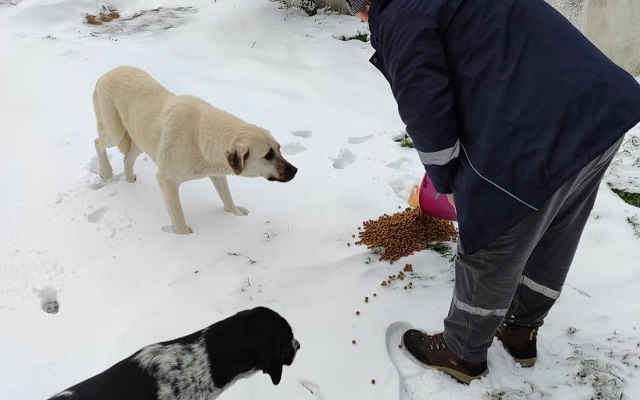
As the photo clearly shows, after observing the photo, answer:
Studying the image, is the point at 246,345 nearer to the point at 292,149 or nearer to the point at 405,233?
the point at 405,233

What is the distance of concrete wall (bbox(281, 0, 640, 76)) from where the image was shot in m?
5.40

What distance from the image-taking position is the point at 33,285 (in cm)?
304

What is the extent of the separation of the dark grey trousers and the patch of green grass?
2000 mm

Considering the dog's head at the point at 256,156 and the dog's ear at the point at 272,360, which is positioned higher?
the dog's head at the point at 256,156

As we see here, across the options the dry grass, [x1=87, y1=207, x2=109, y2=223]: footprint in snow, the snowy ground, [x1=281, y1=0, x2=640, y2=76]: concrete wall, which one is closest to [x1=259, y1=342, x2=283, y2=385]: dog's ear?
the snowy ground

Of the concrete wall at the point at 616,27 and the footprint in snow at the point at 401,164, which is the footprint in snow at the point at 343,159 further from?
the concrete wall at the point at 616,27

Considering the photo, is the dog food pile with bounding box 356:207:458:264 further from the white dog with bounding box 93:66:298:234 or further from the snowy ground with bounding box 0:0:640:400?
the white dog with bounding box 93:66:298:234

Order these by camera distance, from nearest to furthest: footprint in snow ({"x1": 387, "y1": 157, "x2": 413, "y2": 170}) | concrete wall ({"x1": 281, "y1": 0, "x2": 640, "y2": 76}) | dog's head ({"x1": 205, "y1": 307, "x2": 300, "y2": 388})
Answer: dog's head ({"x1": 205, "y1": 307, "x2": 300, "y2": 388}), footprint in snow ({"x1": 387, "y1": 157, "x2": 413, "y2": 170}), concrete wall ({"x1": 281, "y1": 0, "x2": 640, "y2": 76})

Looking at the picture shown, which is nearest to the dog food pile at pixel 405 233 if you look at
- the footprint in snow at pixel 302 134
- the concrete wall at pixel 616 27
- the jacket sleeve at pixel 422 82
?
the jacket sleeve at pixel 422 82

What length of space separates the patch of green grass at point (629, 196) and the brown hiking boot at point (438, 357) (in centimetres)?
228

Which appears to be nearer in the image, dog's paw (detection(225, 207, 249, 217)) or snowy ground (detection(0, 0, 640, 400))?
snowy ground (detection(0, 0, 640, 400))

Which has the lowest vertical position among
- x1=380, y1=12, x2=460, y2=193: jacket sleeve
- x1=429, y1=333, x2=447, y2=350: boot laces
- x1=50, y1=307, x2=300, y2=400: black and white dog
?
x1=429, y1=333, x2=447, y2=350: boot laces

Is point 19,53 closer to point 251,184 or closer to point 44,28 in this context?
point 44,28

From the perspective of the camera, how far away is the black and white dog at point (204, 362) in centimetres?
193
